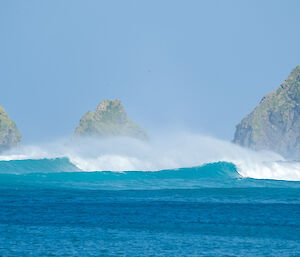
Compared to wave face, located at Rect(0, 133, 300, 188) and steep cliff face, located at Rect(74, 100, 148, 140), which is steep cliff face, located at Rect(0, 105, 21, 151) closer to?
steep cliff face, located at Rect(74, 100, 148, 140)

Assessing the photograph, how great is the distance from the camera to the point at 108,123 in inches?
7200

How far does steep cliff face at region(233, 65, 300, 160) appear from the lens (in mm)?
169000

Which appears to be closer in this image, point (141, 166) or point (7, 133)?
point (141, 166)

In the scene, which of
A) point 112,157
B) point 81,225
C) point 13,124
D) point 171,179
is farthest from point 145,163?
point 13,124

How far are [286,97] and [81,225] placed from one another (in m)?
150

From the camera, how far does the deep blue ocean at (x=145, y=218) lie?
86.1 feet

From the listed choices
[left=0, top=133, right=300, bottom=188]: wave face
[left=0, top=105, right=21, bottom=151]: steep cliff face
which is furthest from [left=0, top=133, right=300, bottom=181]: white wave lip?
[left=0, top=105, right=21, bottom=151]: steep cliff face

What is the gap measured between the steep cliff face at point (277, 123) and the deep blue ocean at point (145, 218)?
112 metres

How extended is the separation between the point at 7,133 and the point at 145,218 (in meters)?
118

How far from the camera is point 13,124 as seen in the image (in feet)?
494

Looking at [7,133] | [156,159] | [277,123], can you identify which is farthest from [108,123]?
[156,159]

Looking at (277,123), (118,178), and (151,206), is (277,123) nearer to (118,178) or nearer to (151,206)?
(118,178)

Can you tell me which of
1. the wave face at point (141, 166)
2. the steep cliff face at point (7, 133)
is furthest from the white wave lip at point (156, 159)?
the steep cliff face at point (7, 133)

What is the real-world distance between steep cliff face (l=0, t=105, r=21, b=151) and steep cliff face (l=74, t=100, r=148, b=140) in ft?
91.0
